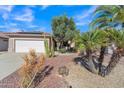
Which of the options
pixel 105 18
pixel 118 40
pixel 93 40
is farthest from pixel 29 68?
pixel 105 18

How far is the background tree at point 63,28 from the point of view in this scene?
28.2m

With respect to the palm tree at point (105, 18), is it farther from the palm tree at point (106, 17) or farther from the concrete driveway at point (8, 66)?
the concrete driveway at point (8, 66)

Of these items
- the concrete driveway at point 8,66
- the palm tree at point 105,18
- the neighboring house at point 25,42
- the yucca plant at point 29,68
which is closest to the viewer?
the yucca plant at point 29,68

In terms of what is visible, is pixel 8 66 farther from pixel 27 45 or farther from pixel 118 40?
pixel 27 45

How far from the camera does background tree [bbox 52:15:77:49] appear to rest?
2820 centimetres

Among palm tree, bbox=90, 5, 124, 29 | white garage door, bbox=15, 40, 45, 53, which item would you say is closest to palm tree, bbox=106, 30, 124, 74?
palm tree, bbox=90, 5, 124, 29

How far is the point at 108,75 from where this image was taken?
10.9m

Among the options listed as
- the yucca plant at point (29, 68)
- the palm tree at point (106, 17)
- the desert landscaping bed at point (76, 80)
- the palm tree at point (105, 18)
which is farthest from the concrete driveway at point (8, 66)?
the palm tree at point (106, 17)

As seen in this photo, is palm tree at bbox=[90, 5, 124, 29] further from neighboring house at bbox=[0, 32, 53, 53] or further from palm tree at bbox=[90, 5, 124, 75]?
neighboring house at bbox=[0, 32, 53, 53]

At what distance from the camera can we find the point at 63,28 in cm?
2848

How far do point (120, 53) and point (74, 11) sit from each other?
19616 mm
